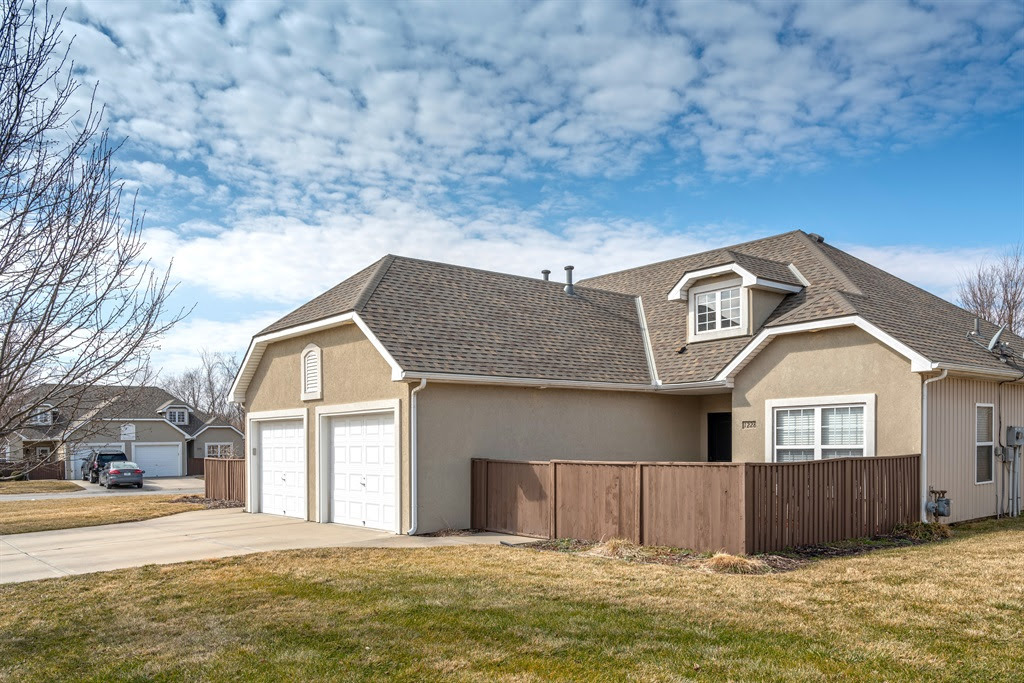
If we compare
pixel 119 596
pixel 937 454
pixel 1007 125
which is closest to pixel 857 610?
pixel 937 454

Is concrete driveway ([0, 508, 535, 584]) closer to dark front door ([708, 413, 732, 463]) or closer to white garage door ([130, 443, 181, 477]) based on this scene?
dark front door ([708, 413, 732, 463])

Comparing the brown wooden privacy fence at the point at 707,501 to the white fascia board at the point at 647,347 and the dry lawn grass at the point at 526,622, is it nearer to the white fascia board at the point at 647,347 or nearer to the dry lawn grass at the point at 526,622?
the dry lawn grass at the point at 526,622

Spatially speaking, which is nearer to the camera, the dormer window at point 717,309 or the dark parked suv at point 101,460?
the dormer window at point 717,309

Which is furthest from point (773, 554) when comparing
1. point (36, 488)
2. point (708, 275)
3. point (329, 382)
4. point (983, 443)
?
point (36, 488)

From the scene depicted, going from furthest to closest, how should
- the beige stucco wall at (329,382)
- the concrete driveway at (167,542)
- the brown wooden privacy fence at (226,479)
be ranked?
the brown wooden privacy fence at (226,479) < the beige stucco wall at (329,382) < the concrete driveway at (167,542)

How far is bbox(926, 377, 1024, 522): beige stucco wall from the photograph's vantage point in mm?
14969

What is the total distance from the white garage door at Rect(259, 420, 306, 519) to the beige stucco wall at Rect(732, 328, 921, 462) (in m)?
10.4

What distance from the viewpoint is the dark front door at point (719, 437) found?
67.5ft

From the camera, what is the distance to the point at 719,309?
759 inches

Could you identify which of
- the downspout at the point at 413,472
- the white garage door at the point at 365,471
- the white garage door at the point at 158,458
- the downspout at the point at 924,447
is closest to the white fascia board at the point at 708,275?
the downspout at the point at 924,447

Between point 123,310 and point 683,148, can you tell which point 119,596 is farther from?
point 683,148

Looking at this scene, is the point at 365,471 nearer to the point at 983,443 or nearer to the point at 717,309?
the point at 717,309

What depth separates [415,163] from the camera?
16781 mm

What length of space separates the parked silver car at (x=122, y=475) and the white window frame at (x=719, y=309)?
3284 centimetres
